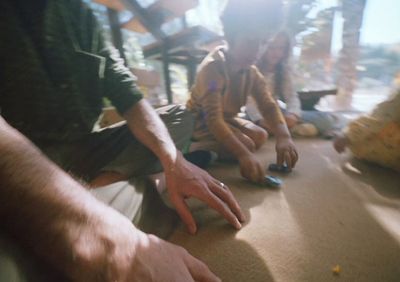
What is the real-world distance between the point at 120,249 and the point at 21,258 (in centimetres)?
10

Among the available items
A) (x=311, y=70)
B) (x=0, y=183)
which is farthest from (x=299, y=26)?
(x=0, y=183)

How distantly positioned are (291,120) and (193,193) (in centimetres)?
122

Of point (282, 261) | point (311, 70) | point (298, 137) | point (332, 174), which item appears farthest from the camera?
point (311, 70)

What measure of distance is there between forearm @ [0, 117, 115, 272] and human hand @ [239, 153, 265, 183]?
0.61m

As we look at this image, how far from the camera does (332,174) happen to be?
3.05ft

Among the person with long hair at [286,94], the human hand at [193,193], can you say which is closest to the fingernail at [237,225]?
the human hand at [193,193]

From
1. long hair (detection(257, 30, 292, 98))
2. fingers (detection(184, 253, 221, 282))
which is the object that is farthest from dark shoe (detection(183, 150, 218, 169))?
long hair (detection(257, 30, 292, 98))

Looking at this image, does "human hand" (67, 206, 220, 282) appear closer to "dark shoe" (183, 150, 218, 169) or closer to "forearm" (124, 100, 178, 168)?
"forearm" (124, 100, 178, 168)

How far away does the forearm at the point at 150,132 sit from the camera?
596mm

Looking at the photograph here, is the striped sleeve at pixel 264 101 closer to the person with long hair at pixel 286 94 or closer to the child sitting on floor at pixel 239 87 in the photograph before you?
the child sitting on floor at pixel 239 87

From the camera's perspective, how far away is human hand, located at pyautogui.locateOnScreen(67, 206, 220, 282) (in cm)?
25

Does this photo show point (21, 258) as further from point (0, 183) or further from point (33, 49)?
point (33, 49)

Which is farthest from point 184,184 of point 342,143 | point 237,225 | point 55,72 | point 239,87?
point 342,143

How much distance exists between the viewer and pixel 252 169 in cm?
80
